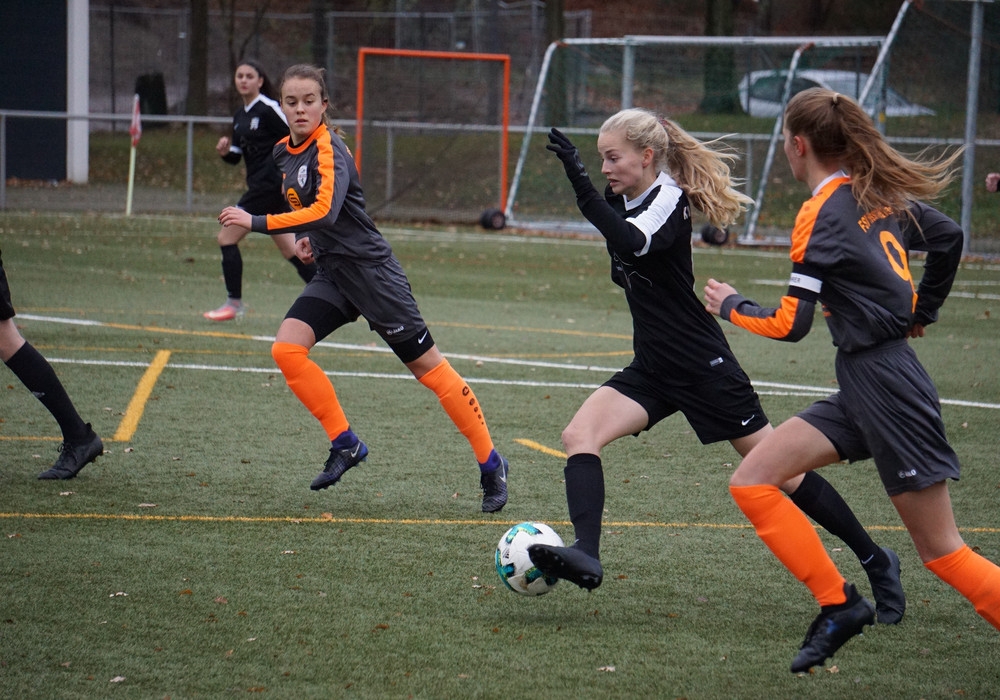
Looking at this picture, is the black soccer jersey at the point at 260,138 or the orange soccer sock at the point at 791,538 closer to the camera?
the orange soccer sock at the point at 791,538

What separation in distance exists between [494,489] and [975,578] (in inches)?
98.4

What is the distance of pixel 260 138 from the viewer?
11039mm

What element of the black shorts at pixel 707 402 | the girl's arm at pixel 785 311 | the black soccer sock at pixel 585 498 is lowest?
the black soccer sock at pixel 585 498

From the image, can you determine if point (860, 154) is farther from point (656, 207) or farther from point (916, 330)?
point (656, 207)

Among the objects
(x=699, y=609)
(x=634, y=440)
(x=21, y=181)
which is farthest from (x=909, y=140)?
(x=21, y=181)

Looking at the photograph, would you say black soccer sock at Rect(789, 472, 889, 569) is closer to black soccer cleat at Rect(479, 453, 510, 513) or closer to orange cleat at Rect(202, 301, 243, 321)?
black soccer cleat at Rect(479, 453, 510, 513)

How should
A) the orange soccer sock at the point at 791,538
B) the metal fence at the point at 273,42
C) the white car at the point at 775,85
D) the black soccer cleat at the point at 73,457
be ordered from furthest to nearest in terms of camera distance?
1. the metal fence at the point at 273,42
2. the white car at the point at 775,85
3. the black soccer cleat at the point at 73,457
4. the orange soccer sock at the point at 791,538

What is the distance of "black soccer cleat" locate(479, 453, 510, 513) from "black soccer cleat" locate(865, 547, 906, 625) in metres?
1.81

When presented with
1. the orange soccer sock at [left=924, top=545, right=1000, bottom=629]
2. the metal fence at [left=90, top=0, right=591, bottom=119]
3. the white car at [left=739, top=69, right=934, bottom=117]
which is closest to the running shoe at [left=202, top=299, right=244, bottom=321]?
the orange soccer sock at [left=924, top=545, right=1000, bottom=629]

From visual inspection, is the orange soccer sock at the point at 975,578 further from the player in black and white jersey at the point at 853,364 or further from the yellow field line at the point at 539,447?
the yellow field line at the point at 539,447

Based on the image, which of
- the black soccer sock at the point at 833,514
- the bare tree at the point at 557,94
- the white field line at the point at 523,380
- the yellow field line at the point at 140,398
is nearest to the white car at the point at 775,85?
the bare tree at the point at 557,94

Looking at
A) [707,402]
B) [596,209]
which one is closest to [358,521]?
[707,402]

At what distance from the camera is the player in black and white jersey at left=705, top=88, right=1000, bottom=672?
368cm

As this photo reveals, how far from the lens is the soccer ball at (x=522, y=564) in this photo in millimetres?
4508
